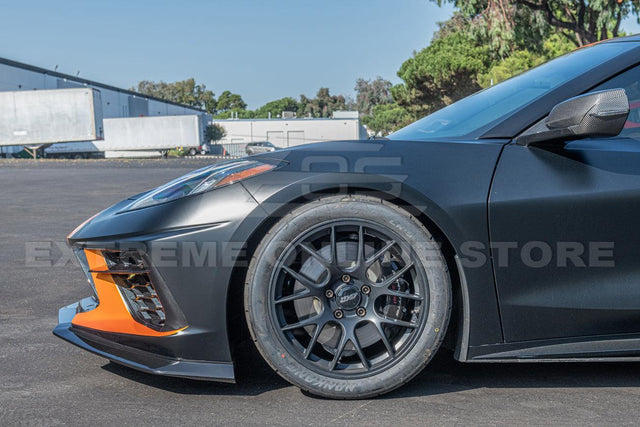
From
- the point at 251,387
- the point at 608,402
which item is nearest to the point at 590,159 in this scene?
the point at 608,402

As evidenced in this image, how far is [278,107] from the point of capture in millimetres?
161750

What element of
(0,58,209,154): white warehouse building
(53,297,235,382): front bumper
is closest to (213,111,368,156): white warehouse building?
(0,58,209,154): white warehouse building

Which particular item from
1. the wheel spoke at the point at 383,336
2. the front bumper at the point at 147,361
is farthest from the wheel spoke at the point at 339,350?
the front bumper at the point at 147,361

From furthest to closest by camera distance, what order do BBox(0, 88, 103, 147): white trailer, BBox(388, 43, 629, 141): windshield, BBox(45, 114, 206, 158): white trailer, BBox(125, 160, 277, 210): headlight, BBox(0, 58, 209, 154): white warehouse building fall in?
BBox(0, 58, 209, 154): white warehouse building → BBox(45, 114, 206, 158): white trailer → BBox(0, 88, 103, 147): white trailer → BBox(388, 43, 629, 141): windshield → BBox(125, 160, 277, 210): headlight

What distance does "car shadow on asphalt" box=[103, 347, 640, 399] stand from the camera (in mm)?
2600

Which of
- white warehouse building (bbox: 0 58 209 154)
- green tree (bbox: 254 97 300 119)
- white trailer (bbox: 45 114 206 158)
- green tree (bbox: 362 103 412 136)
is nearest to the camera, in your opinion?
white trailer (bbox: 45 114 206 158)

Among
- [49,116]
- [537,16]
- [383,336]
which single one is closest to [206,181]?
[383,336]

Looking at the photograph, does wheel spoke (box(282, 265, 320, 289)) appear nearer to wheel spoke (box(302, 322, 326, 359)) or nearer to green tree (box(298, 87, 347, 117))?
wheel spoke (box(302, 322, 326, 359))

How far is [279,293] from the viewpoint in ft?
7.99

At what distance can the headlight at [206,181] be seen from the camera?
2.50 m

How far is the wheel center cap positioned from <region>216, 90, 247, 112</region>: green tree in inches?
6051

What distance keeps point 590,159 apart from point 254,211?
125 cm

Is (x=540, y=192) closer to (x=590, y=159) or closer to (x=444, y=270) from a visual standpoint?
(x=590, y=159)

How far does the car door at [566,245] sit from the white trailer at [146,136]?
45.5m
